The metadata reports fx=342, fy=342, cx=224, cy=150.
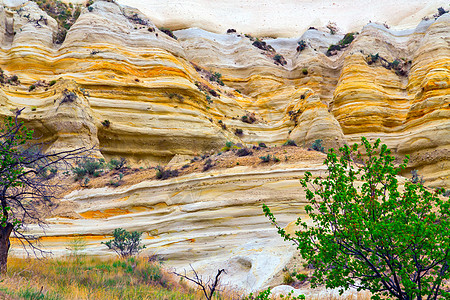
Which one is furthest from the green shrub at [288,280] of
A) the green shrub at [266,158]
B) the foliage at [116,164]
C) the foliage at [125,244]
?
the foliage at [116,164]

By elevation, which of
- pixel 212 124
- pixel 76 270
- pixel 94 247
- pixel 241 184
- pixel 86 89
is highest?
pixel 86 89

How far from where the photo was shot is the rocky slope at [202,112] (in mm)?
12742

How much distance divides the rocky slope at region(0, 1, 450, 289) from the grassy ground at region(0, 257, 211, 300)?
2.59 meters

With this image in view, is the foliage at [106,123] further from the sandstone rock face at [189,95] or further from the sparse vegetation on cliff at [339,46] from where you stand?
the sparse vegetation on cliff at [339,46]

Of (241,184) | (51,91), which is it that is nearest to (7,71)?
(51,91)

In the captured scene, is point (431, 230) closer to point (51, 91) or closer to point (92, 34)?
point (51, 91)

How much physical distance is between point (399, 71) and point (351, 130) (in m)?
10.6

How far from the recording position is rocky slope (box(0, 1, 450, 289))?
12742mm

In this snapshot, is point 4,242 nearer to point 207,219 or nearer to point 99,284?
point 99,284

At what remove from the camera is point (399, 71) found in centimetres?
3528

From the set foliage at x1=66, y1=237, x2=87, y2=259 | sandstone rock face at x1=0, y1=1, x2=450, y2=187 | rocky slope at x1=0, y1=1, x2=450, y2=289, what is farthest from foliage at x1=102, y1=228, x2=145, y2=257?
sandstone rock face at x1=0, y1=1, x2=450, y2=187

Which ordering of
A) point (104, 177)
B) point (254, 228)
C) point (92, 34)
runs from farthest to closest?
point (92, 34) → point (104, 177) → point (254, 228)

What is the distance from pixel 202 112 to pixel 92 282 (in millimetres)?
20132

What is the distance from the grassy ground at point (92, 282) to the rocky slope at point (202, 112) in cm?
259
